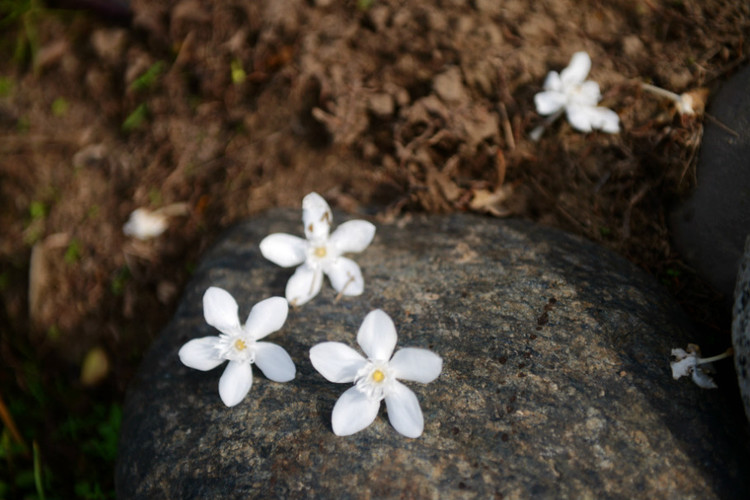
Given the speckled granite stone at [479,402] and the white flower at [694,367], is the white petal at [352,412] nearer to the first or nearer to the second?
the speckled granite stone at [479,402]

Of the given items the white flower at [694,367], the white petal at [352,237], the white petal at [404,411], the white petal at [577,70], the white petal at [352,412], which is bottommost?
the white petal at [352,412]

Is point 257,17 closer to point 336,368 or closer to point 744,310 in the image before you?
point 336,368

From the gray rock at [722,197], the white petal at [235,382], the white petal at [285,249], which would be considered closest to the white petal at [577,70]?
the gray rock at [722,197]

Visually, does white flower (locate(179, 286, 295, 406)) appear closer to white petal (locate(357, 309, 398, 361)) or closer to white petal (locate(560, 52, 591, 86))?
white petal (locate(357, 309, 398, 361))

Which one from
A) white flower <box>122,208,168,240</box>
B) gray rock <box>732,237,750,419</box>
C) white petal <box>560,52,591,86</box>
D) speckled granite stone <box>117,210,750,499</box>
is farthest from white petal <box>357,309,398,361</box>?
white flower <box>122,208,168,240</box>

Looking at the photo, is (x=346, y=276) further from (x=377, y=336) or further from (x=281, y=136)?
(x=281, y=136)

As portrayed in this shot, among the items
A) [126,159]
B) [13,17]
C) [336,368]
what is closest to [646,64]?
[336,368]

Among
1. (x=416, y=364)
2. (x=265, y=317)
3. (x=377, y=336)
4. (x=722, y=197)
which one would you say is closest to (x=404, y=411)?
(x=416, y=364)

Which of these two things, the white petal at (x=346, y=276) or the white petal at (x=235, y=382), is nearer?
the white petal at (x=235, y=382)
